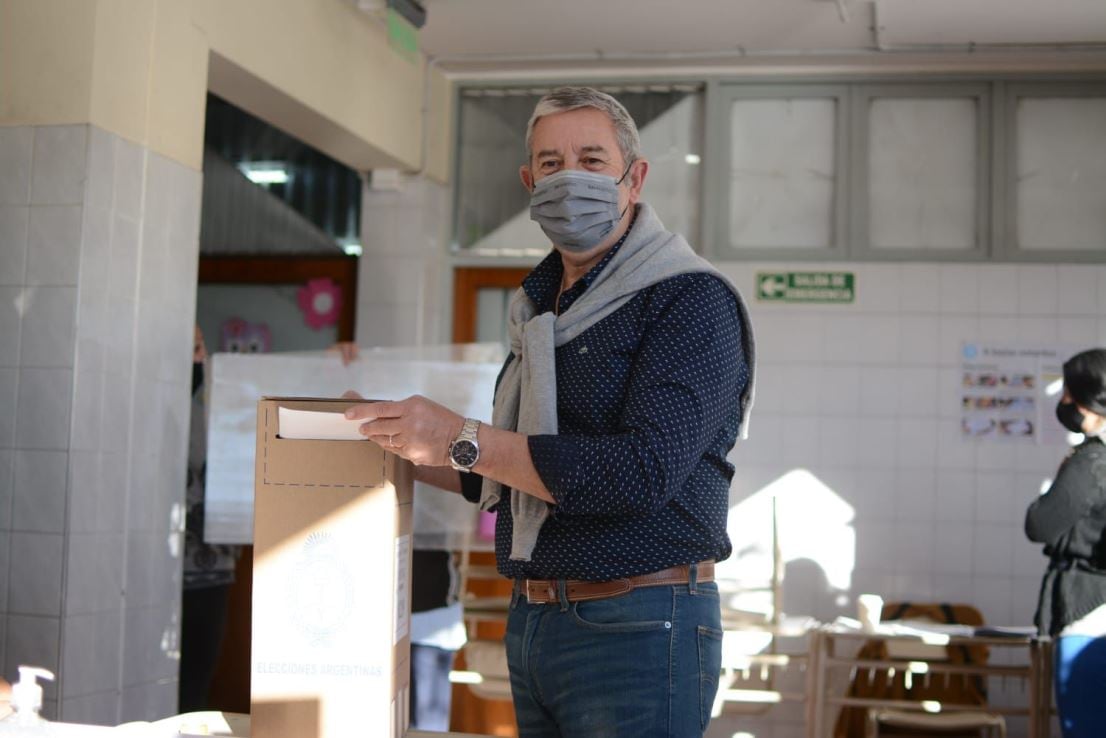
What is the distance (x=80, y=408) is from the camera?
9.10ft

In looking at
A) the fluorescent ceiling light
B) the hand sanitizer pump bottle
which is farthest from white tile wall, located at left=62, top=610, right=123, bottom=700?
the fluorescent ceiling light

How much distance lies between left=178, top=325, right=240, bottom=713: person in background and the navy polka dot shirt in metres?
2.18

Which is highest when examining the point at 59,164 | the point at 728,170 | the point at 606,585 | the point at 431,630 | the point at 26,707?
the point at 728,170

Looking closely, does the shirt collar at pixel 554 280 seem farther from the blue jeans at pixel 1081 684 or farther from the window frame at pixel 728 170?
the window frame at pixel 728 170

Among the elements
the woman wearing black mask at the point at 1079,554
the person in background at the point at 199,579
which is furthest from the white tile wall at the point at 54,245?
the woman wearing black mask at the point at 1079,554

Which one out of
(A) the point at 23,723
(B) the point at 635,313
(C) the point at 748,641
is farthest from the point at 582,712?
(C) the point at 748,641

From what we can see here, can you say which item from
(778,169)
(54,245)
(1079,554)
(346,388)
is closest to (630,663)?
(54,245)

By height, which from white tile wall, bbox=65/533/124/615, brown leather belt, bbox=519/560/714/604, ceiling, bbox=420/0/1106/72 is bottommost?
white tile wall, bbox=65/533/124/615

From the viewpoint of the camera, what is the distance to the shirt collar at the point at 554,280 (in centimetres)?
159

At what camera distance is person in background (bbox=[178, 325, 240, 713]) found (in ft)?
11.5

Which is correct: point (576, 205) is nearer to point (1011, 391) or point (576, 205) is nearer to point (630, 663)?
point (630, 663)

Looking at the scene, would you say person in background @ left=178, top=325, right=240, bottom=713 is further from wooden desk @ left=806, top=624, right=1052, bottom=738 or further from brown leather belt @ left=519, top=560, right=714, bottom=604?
brown leather belt @ left=519, top=560, right=714, bottom=604

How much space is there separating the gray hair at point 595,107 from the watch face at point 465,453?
452mm

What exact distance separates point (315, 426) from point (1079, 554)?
242 cm
